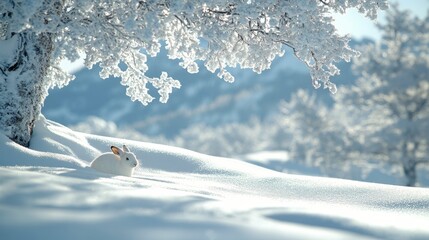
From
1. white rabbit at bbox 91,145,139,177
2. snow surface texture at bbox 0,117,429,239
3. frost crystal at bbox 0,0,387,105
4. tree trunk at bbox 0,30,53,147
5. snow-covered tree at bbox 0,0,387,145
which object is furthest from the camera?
tree trunk at bbox 0,30,53,147

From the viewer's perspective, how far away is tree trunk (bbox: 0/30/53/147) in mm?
7148

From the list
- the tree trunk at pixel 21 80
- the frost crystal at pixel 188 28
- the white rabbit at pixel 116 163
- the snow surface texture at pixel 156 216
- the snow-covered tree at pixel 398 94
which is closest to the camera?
the snow surface texture at pixel 156 216

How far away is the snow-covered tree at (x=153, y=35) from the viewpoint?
6484 mm

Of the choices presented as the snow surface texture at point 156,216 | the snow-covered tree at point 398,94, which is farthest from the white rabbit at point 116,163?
the snow-covered tree at point 398,94

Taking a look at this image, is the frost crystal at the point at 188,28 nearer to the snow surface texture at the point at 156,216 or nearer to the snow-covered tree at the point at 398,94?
the snow surface texture at the point at 156,216

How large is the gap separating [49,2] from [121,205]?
15.2ft

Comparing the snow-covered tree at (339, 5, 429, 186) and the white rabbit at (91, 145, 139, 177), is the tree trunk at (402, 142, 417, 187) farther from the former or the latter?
the white rabbit at (91, 145, 139, 177)

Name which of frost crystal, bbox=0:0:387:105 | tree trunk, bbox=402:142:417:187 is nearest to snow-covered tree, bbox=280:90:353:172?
tree trunk, bbox=402:142:417:187

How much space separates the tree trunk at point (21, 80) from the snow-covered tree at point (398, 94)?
1578 cm

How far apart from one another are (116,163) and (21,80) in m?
Result: 2.36

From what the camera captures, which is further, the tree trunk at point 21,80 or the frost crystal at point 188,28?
the tree trunk at point 21,80

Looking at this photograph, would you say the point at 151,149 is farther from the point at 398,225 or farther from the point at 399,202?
the point at 398,225

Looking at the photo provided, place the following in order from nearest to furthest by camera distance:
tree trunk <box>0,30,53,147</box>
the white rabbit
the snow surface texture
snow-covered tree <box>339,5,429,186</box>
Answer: the snow surface texture < the white rabbit < tree trunk <box>0,30,53,147</box> < snow-covered tree <box>339,5,429,186</box>

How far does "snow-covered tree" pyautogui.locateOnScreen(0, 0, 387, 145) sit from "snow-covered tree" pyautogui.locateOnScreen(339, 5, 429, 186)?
12921 millimetres
